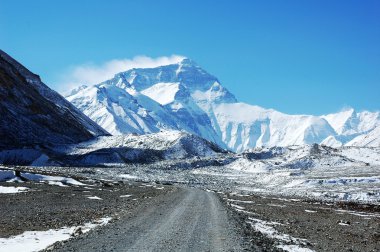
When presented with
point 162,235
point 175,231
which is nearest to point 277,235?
point 175,231

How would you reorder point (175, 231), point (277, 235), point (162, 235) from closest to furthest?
point (162, 235) → point (175, 231) → point (277, 235)

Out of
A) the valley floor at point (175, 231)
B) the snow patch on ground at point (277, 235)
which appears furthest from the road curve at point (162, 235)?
the snow patch on ground at point (277, 235)

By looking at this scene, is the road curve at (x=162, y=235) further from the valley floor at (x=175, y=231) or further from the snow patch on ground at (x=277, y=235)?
the snow patch on ground at (x=277, y=235)

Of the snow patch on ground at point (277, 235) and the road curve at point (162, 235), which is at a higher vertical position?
the road curve at point (162, 235)

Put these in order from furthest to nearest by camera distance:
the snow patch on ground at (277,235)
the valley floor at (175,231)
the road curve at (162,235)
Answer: the snow patch on ground at (277,235), the valley floor at (175,231), the road curve at (162,235)

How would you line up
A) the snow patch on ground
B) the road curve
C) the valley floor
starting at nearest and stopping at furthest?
the road curve < the valley floor < the snow patch on ground

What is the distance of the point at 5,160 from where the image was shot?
155m

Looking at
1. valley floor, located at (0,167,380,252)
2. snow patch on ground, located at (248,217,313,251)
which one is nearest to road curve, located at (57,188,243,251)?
valley floor, located at (0,167,380,252)

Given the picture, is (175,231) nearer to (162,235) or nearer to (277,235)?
(162,235)

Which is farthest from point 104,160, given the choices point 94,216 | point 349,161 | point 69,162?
point 94,216

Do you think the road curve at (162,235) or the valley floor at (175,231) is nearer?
the road curve at (162,235)

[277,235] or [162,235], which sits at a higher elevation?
[162,235]

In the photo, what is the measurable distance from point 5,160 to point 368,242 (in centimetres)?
14694

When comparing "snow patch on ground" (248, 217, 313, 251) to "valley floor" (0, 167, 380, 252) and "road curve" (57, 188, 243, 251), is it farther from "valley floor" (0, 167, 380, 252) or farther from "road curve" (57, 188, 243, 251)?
"road curve" (57, 188, 243, 251)
